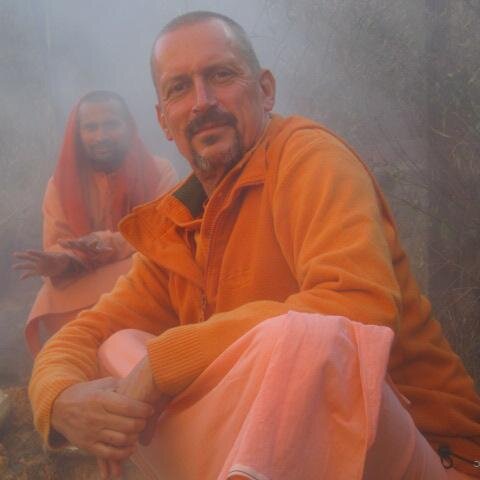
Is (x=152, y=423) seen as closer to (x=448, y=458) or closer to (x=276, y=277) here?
(x=276, y=277)

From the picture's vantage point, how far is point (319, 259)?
4.00 feet

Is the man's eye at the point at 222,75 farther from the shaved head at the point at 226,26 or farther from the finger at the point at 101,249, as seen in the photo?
the finger at the point at 101,249

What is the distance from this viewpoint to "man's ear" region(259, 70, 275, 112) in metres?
1.76

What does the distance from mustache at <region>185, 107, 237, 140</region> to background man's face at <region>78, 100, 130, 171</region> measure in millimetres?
2216

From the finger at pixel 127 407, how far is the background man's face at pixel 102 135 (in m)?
2.71

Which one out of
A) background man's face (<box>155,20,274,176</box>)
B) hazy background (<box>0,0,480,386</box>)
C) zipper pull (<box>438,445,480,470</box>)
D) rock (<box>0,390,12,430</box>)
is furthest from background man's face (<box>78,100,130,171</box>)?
zipper pull (<box>438,445,480,470</box>)

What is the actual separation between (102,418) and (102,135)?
2770 mm

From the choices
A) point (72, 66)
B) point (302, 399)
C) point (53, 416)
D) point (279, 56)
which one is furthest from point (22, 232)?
point (302, 399)

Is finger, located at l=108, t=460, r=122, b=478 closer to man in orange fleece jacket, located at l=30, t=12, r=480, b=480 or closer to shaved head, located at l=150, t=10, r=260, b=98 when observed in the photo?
man in orange fleece jacket, located at l=30, t=12, r=480, b=480

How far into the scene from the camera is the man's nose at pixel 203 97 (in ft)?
5.31

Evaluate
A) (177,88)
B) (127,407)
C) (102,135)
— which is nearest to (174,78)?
(177,88)

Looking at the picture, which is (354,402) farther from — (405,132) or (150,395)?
(405,132)

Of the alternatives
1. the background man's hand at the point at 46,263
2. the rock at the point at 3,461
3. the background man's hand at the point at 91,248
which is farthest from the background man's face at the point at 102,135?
the rock at the point at 3,461

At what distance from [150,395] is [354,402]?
16.9 inches
